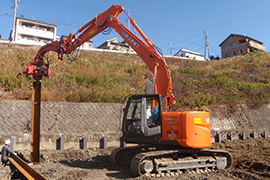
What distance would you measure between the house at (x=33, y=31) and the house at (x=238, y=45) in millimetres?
43363

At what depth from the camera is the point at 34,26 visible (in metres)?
47.6

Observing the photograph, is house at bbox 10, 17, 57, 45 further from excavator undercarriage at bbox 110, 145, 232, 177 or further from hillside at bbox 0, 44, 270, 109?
excavator undercarriage at bbox 110, 145, 232, 177

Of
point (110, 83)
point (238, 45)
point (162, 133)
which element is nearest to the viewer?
point (162, 133)

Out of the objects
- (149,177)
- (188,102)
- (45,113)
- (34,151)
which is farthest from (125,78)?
(149,177)

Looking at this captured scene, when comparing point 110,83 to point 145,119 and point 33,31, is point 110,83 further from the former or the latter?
point 33,31

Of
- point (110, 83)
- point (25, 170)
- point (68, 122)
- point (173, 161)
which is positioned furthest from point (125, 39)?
point (110, 83)

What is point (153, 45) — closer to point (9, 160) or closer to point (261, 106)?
Result: point (9, 160)

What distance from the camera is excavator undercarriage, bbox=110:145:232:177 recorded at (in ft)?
20.7

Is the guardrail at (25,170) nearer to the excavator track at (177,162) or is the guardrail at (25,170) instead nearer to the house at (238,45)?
the excavator track at (177,162)

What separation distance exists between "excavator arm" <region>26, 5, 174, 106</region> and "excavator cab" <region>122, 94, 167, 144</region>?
Result: 0.62 m

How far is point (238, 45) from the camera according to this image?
54094 millimetres

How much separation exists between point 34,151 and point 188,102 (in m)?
12.0

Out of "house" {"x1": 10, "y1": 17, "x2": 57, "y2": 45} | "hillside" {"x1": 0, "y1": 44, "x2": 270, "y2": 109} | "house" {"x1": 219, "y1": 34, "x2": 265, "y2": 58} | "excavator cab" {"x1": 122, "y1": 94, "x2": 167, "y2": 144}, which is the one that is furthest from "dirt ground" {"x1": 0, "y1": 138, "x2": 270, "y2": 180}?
"house" {"x1": 219, "y1": 34, "x2": 265, "y2": 58}

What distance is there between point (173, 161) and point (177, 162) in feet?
0.43
